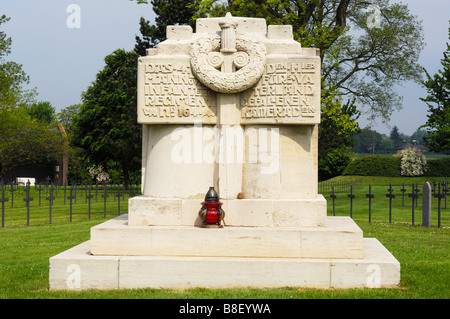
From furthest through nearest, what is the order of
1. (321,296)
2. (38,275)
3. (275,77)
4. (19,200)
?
(19,200), (38,275), (275,77), (321,296)

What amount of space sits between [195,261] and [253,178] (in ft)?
4.80

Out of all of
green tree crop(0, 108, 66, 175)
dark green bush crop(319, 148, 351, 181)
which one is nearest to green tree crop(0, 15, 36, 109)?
green tree crop(0, 108, 66, 175)

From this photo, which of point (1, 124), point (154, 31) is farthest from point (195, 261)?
point (1, 124)

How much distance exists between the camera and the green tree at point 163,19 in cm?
3309

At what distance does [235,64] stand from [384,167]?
3885 centimetres

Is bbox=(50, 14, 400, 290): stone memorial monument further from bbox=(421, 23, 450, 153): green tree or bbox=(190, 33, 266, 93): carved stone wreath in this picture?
bbox=(421, 23, 450, 153): green tree

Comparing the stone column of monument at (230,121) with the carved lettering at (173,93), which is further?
the carved lettering at (173,93)

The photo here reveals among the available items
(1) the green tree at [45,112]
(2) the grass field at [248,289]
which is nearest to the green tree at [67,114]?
(1) the green tree at [45,112]

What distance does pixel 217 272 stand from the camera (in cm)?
662

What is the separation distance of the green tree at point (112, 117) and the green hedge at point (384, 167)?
17953mm

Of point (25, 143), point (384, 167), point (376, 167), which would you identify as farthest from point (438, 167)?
point (25, 143)

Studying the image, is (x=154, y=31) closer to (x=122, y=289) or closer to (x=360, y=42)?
(x=360, y=42)

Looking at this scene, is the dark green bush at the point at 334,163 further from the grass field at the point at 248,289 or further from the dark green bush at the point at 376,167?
the grass field at the point at 248,289

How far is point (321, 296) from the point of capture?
6.11 m
